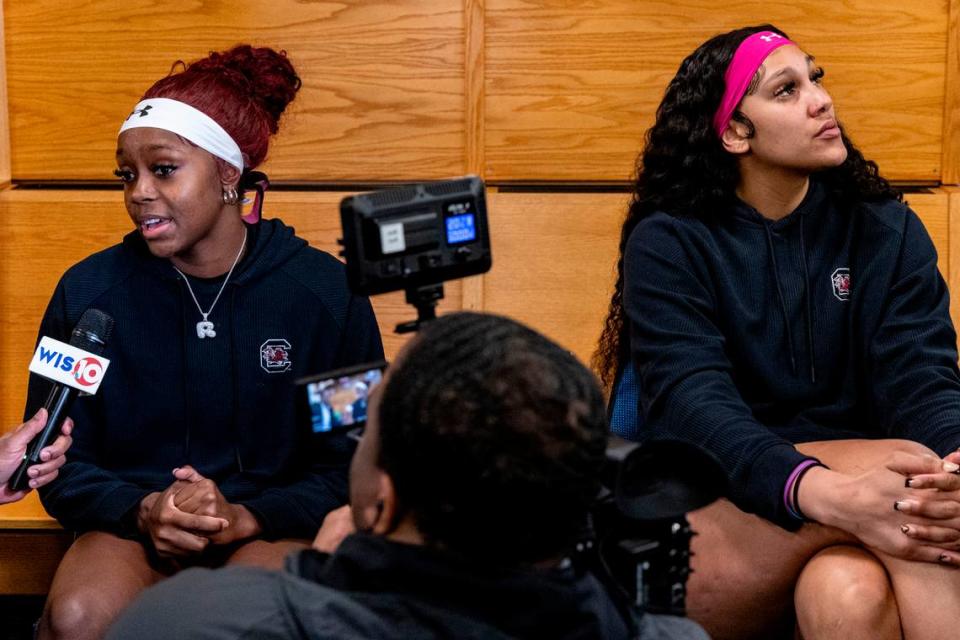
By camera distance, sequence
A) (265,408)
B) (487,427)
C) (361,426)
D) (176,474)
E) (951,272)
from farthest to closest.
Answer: (951,272)
(265,408)
(176,474)
(361,426)
(487,427)

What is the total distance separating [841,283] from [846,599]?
2.10 feet

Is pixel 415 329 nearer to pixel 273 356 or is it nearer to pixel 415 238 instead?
pixel 415 238

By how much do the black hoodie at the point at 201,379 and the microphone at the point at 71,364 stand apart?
0.35 metres

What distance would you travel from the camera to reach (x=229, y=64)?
2.29m

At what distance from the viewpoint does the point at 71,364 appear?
175 cm

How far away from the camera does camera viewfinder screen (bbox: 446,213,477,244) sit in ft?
4.96

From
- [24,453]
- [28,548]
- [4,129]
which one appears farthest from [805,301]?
[4,129]

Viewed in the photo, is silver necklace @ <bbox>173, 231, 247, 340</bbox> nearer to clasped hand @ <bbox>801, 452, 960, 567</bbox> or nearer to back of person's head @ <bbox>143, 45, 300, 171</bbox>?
back of person's head @ <bbox>143, 45, 300, 171</bbox>

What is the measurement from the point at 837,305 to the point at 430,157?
1.03 metres

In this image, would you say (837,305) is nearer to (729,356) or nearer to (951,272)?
(729,356)

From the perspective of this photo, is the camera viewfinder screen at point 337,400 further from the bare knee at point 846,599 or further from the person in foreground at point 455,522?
the bare knee at point 846,599

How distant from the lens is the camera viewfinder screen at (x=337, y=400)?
1379mm

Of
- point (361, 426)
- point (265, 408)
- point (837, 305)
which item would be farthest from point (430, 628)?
point (837, 305)

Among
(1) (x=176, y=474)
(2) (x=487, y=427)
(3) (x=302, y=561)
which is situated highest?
(2) (x=487, y=427)
